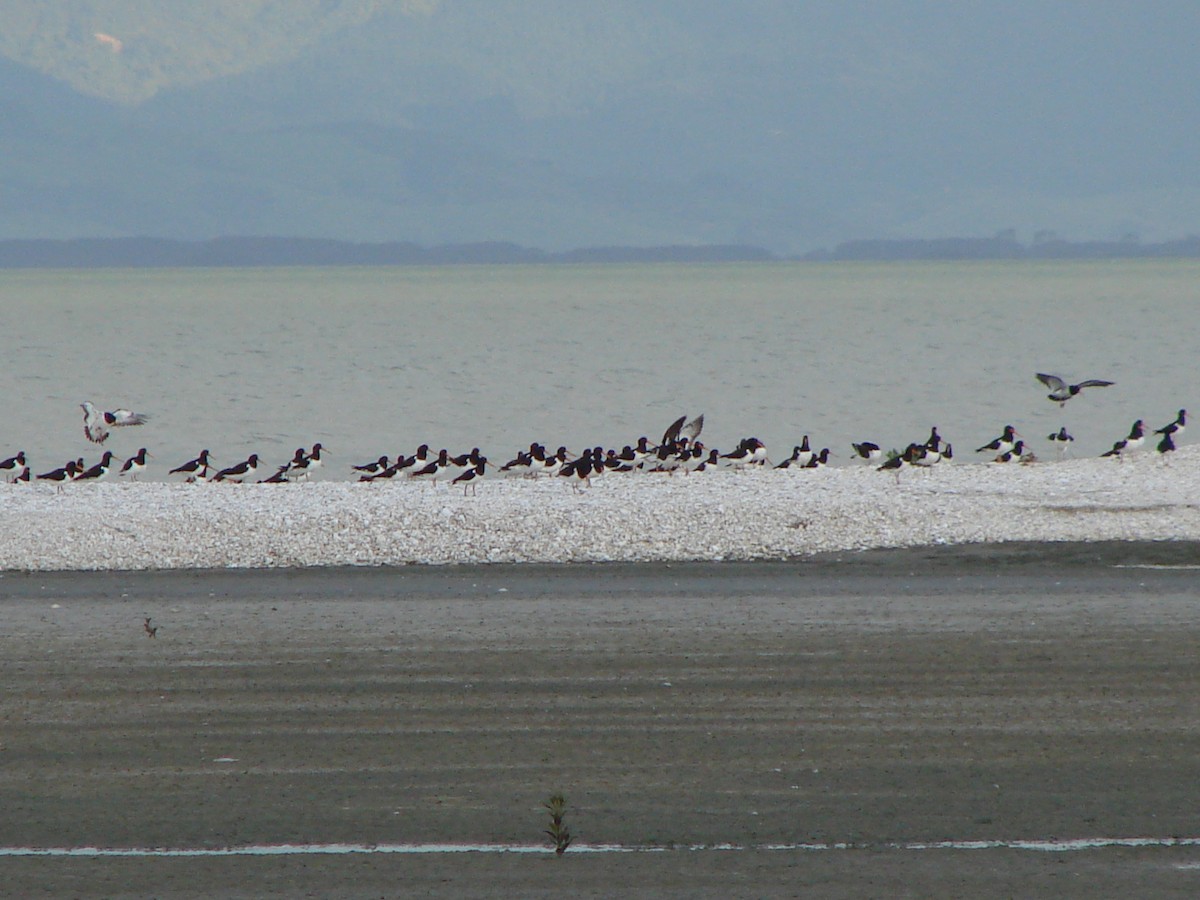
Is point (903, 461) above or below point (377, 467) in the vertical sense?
above

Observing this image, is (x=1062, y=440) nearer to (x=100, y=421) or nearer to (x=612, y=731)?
(x=100, y=421)

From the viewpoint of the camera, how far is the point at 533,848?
762 cm

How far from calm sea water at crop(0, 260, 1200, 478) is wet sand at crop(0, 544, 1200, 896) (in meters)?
21.5

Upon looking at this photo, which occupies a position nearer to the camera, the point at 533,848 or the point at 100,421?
the point at 533,848

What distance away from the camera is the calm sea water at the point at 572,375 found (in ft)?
141

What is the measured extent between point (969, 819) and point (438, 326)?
9709 centimetres

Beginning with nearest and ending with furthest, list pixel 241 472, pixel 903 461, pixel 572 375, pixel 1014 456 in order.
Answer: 1. pixel 903 461
2. pixel 241 472
3. pixel 1014 456
4. pixel 572 375

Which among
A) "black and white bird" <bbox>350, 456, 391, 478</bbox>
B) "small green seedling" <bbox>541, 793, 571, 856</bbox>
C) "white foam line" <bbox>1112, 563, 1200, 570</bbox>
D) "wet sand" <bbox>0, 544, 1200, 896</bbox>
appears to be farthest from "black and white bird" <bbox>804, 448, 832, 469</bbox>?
"small green seedling" <bbox>541, 793, 571, 856</bbox>

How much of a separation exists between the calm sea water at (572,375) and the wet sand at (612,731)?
2150cm

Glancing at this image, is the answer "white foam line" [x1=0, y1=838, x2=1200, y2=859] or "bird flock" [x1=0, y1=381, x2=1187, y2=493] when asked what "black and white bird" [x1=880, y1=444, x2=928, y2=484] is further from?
"white foam line" [x1=0, y1=838, x2=1200, y2=859]

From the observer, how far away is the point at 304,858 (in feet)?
24.4

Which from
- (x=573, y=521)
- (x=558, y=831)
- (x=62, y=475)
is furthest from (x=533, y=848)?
(x=62, y=475)

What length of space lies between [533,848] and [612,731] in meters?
2.39

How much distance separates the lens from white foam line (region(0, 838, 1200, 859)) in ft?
24.7
